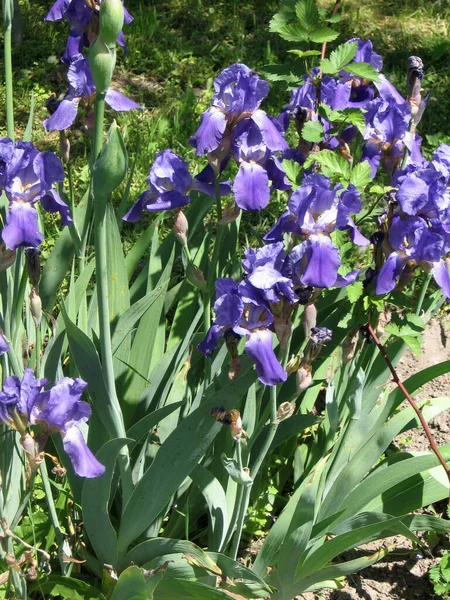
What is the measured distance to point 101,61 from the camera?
136cm

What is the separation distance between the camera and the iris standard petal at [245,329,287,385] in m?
1.57

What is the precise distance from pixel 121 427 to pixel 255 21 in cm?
388

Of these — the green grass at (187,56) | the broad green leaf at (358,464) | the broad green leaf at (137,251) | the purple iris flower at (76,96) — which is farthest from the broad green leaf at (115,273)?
the green grass at (187,56)

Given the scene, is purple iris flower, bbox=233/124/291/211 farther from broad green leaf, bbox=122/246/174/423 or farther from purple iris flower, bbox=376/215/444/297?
broad green leaf, bbox=122/246/174/423

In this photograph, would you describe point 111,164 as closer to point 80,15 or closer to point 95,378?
point 95,378

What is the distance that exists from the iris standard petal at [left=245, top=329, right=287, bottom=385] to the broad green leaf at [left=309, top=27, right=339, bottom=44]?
0.81 metres

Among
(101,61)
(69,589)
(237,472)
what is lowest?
(69,589)

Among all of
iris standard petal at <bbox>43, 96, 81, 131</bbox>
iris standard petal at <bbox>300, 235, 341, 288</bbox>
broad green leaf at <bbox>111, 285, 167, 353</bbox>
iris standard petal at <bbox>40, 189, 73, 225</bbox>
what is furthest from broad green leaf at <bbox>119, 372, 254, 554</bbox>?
iris standard petal at <bbox>43, 96, 81, 131</bbox>

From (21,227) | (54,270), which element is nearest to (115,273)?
(54,270)

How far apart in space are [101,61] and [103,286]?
1.53 feet

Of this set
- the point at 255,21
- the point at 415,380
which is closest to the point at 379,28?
the point at 255,21

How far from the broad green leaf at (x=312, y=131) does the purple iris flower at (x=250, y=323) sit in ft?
1.51

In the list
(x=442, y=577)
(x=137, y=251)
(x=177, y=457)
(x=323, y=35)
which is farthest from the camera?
(x=137, y=251)

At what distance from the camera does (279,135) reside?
181 cm
